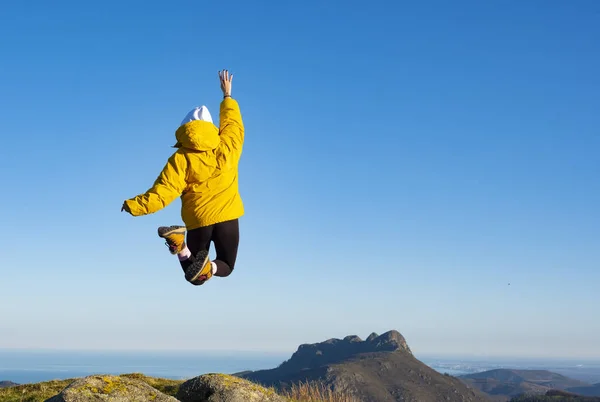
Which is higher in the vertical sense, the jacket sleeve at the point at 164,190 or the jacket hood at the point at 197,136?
the jacket hood at the point at 197,136

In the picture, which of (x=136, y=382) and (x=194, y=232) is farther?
(x=136, y=382)

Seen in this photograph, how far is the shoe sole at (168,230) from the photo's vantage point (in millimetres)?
9062

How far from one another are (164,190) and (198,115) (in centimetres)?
156

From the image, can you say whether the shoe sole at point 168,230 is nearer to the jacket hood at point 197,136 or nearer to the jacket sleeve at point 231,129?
the jacket hood at point 197,136

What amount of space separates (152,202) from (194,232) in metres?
1.19

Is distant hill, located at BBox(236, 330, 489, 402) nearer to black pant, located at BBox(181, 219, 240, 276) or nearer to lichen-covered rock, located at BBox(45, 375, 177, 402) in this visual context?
lichen-covered rock, located at BBox(45, 375, 177, 402)

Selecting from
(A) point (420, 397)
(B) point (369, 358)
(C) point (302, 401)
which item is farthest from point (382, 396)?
(C) point (302, 401)

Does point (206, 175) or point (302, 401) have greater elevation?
Answer: point (206, 175)

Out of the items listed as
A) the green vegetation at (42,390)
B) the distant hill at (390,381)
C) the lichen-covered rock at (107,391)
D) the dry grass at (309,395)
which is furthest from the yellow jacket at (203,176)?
the distant hill at (390,381)

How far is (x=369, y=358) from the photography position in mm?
178875

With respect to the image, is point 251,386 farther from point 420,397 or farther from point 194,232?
point 420,397

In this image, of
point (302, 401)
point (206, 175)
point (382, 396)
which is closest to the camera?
point (206, 175)

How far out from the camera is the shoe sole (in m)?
9.06

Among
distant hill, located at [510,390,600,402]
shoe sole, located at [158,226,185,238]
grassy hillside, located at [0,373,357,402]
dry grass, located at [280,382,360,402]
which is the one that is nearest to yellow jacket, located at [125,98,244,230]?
shoe sole, located at [158,226,185,238]
